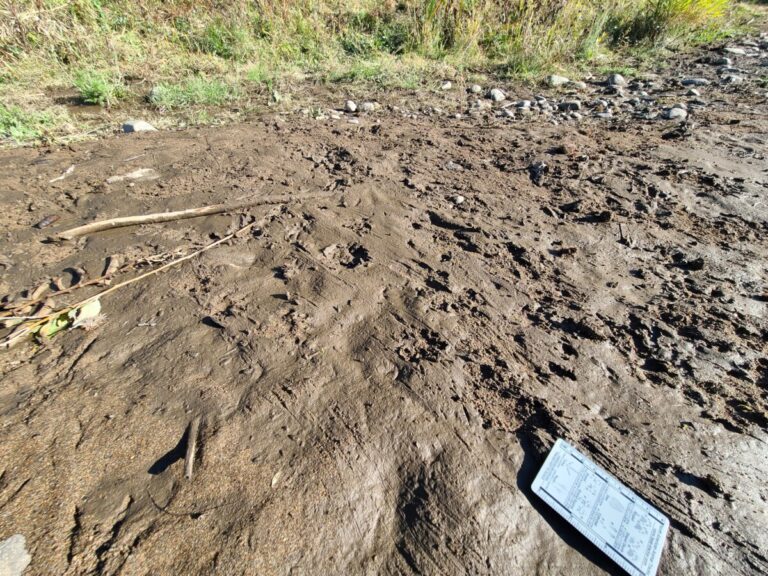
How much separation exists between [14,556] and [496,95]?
5.05 meters

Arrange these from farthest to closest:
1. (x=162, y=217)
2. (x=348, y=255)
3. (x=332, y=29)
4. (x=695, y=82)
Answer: (x=332, y=29), (x=695, y=82), (x=162, y=217), (x=348, y=255)

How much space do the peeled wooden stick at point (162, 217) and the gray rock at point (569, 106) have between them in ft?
10.4

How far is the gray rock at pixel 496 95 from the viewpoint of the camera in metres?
4.67

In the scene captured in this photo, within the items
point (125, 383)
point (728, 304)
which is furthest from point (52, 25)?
point (728, 304)

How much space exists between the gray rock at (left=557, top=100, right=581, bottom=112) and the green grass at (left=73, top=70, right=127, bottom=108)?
4.48 m

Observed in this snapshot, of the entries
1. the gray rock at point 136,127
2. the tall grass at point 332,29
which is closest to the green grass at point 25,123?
the gray rock at point 136,127

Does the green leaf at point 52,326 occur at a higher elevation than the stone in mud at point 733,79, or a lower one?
lower

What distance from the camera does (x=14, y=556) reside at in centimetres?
117

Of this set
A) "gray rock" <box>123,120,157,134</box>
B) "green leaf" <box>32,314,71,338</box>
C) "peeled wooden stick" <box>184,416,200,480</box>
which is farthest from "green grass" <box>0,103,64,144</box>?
"peeled wooden stick" <box>184,416,200,480</box>

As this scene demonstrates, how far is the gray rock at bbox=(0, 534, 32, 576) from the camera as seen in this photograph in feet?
3.74

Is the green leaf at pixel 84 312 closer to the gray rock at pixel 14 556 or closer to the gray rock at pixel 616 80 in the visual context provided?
the gray rock at pixel 14 556

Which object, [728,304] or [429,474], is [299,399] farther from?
[728,304]

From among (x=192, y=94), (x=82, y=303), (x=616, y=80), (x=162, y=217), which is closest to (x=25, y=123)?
(x=192, y=94)

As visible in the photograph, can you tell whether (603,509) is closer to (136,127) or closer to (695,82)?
(136,127)
